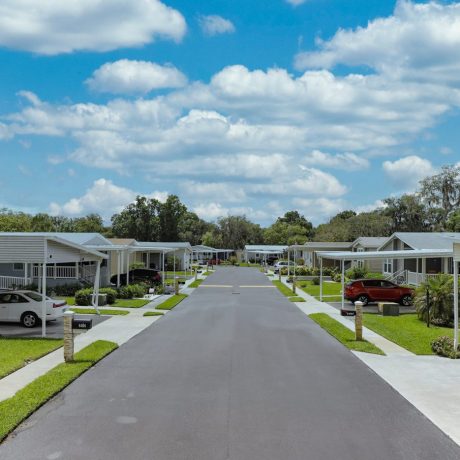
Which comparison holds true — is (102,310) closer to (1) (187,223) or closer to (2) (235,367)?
(2) (235,367)

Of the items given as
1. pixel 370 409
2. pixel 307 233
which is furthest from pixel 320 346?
pixel 307 233

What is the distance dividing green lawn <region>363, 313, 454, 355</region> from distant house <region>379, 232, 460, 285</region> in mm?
13588

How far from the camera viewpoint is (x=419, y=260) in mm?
45281

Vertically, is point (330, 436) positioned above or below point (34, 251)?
below

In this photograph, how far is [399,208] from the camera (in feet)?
296

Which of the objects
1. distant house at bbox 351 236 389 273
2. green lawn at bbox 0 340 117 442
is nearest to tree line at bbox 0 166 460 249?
distant house at bbox 351 236 389 273

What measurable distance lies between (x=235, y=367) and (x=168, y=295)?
24653mm

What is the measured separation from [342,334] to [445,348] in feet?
14.2

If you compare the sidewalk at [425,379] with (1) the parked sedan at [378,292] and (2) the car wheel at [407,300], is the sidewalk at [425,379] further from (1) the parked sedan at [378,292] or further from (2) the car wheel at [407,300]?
(2) the car wheel at [407,300]

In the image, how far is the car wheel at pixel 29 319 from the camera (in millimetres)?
22406

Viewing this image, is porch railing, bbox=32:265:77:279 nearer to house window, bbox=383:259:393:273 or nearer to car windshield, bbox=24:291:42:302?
car windshield, bbox=24:291:42:302

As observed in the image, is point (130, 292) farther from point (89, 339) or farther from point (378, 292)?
point (89, 339)

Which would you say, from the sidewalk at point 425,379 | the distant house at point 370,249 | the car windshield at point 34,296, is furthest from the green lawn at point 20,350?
the distant house at point 370,249

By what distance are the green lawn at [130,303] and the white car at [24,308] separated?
9.04m
